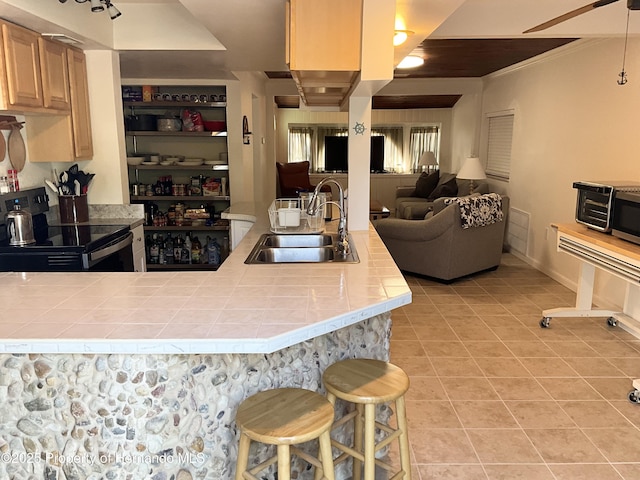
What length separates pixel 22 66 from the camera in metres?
2.65

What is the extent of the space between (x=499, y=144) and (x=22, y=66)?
19.2 ft

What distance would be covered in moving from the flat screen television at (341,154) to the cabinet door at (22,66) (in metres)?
6.97

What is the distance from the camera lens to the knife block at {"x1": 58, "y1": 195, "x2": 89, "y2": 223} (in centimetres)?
334

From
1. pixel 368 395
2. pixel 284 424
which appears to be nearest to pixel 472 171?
pixel 368 395

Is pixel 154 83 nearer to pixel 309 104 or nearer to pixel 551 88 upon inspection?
pixel 309 104

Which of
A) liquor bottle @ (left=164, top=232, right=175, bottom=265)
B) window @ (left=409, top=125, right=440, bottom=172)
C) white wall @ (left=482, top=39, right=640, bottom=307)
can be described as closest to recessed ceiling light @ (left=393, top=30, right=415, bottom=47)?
white wall @ (left=482, top=39, right=640, bottom=307)

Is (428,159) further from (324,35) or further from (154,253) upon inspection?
(324,35)

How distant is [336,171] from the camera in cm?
956

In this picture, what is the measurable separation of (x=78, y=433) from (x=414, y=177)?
8.59m

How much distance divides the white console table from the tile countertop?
1.64 m

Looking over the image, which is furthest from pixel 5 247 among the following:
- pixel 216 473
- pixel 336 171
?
pixel 336 171

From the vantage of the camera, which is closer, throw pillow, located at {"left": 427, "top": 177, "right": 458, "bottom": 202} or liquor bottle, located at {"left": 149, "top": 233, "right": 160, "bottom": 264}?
liquor bottle, located at {"left": 149, "top": 233, "right": 160, "bottom": 264}

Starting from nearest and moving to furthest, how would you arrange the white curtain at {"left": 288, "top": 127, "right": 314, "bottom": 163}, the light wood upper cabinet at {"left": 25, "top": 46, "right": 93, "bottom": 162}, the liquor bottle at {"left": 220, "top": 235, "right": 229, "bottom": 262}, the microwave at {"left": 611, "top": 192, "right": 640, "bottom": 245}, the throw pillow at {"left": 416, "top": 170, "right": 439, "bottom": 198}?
the microwave at {"left": 611, "top": 192, "right": 640, "bottom": 245}
the light wood upper cabinet at {"left": 25, "top": 46, "right": 93, "bottom": 162}
the liquor bottle at {"left": 220, "top": 235, "right": 229, "bottom": 262}
the throw pillow at {"left": 416, "top": 170, "right": 439, "bottom": 198}
the white curtain at {"left": 288, "top": 127, "right": 314, "bottom": 163}

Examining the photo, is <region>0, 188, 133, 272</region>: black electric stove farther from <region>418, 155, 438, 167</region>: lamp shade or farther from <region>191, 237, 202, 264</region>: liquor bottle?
<region>418, 155, 438, 167</region>: lamp shade
